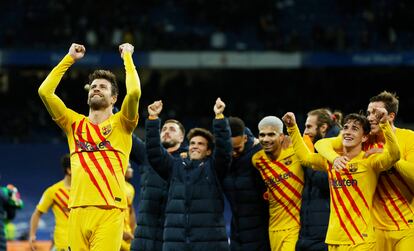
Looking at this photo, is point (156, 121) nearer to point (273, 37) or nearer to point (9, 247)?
point (9, 247)

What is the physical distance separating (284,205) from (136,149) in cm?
192

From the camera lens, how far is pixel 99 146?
7719mm

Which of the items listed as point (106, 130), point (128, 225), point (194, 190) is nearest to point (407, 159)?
point (194, 190)

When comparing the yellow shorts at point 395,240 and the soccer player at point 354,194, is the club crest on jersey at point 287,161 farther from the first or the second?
the yellow shorts at point 395,240

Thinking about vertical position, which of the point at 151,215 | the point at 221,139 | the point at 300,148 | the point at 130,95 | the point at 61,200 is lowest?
the point at 151,215

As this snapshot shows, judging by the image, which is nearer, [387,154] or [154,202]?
[387,154]

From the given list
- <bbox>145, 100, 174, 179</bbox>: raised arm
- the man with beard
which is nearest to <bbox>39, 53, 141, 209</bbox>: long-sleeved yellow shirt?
<bbox>145, 100, 174, 179</bbox>: raised arm

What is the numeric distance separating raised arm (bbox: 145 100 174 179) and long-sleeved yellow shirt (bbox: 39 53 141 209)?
88cm

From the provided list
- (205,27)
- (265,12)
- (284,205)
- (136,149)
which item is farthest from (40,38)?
(284,205)

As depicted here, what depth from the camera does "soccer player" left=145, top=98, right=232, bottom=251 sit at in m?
8.81

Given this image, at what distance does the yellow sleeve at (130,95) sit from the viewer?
759cm

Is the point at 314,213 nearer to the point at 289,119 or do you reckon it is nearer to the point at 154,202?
the point at 289,119

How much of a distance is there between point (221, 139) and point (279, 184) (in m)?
0.79

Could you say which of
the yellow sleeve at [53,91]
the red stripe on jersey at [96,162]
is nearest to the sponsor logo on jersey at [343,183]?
the red stripe on jersey at [96,162]
